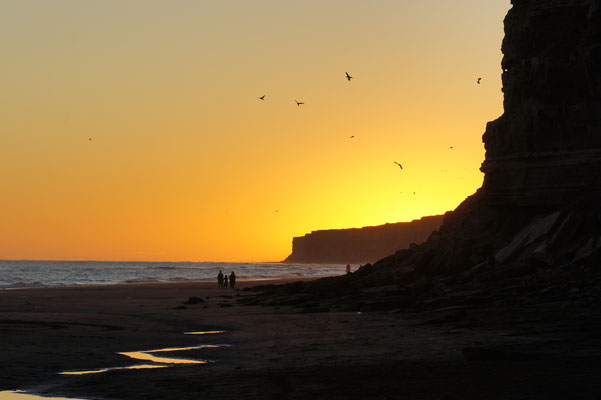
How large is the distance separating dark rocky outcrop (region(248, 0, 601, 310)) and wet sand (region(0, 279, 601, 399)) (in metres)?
8.08

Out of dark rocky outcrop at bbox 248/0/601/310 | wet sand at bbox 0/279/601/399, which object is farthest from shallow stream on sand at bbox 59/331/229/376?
dark rocky outcrop at bbox 248/0/601/310

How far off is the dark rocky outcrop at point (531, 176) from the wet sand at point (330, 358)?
8080 millimetres

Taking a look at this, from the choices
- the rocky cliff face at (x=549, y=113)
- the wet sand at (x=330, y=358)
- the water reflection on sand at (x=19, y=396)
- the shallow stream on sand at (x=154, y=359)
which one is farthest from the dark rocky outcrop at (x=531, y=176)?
the water reflection on sand at (x=19, y=396)

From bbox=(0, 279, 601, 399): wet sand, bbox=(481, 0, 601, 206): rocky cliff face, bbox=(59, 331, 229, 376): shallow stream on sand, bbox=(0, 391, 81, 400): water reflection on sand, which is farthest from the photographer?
bbox=(481, 0, 601, 206): rocky cliff face

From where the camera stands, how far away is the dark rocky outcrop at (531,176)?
102 ft

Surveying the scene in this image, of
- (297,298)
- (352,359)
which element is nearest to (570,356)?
(352,359)

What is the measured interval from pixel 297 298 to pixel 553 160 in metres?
13.9

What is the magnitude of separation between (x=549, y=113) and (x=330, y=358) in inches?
1021

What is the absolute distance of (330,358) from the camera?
15.8 m

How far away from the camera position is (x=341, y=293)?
3803 cm

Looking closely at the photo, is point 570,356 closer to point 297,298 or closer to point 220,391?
point 220,391

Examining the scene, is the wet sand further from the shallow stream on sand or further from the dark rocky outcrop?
the dark rocky outcrop

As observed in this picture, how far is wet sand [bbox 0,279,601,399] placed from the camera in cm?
1205

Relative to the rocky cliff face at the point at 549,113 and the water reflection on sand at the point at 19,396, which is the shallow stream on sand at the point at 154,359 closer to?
the water reflection on sand at the point at 19,396
